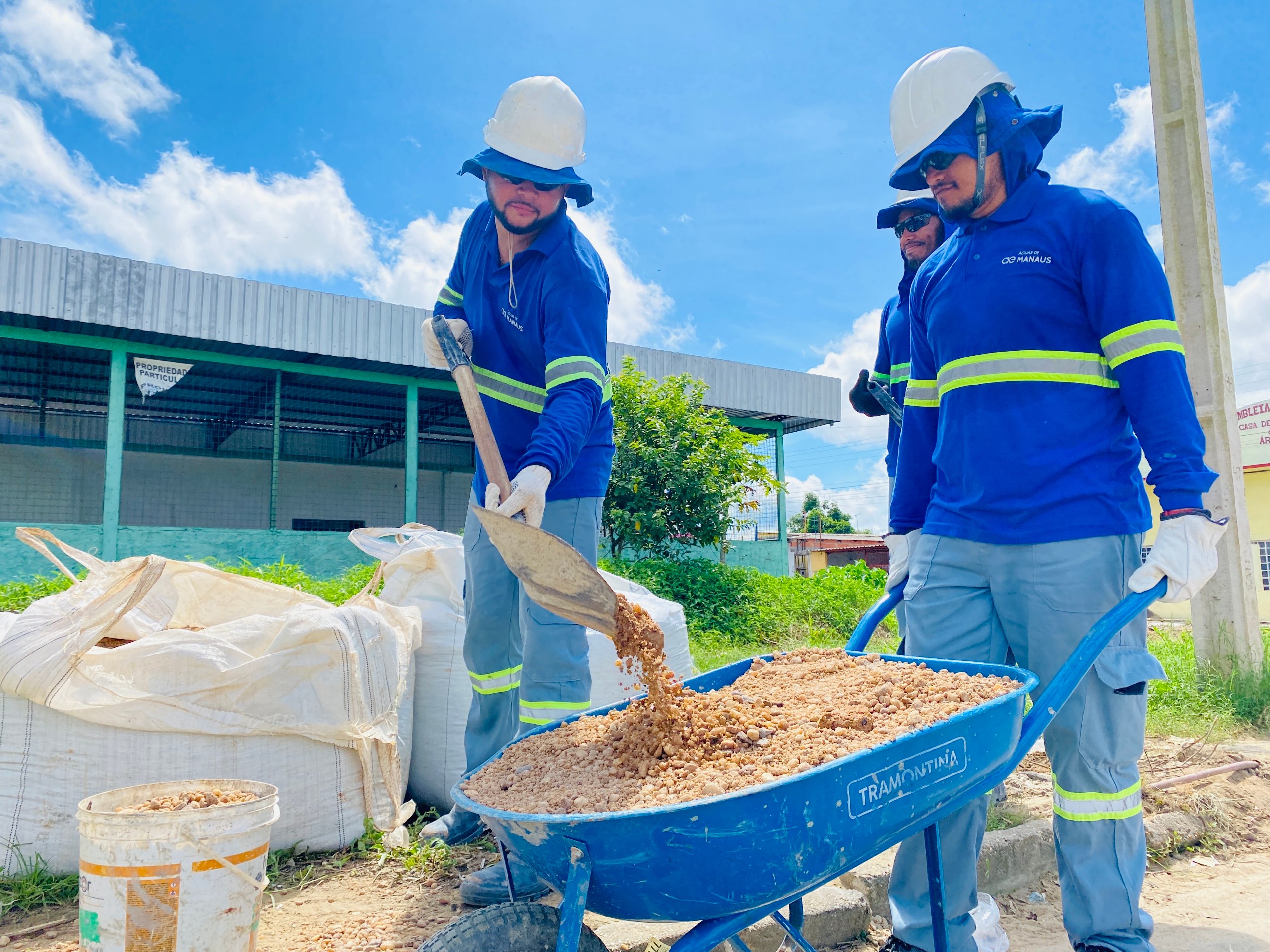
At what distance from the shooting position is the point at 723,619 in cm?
858

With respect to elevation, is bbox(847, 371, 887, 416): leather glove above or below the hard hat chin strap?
below

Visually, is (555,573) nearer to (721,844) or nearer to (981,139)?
(721,844)

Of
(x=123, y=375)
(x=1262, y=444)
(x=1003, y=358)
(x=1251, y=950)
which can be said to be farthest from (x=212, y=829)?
(x=1262, y=444)

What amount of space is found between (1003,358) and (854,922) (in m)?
1.55

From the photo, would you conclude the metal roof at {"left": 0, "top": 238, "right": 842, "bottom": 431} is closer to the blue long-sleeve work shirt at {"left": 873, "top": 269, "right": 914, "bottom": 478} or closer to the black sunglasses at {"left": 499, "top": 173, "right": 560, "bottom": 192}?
the blue long-sleeve work shirt at {"left": 873, "top": 269, "right": 914, "bottom": 478}

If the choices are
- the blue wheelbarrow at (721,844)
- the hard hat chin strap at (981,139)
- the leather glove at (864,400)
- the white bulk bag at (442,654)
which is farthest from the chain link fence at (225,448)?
the blue wheelbarrow at (721,844)

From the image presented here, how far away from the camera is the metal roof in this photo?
27.3 feet

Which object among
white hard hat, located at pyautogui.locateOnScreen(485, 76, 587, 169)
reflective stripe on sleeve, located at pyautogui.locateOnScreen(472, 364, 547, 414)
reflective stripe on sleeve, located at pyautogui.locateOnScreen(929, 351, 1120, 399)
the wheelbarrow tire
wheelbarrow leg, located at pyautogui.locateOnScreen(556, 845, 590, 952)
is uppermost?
white hard hat, located at pyautogui.locateOnScreen(485, 76, 587, 169)

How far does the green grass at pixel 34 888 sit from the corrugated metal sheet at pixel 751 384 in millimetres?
9878

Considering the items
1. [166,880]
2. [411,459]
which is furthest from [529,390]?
[411,459]

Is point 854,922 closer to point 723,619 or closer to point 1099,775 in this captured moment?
point 1099,775

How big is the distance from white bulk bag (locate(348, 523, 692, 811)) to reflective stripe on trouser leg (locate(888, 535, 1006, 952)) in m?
1.11

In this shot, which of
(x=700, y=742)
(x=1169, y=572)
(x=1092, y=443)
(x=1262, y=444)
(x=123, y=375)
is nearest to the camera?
(x=700, y=742)

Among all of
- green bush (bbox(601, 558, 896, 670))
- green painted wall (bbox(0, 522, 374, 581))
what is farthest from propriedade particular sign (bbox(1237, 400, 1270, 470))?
green painted wall (bbox(0, 522, 374, 581))
